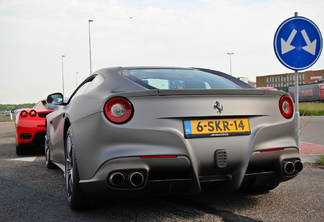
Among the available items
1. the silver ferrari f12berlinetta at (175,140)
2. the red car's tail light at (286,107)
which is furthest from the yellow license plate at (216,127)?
the red car's tail light at (286,107)

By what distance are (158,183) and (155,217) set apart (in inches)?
16.7

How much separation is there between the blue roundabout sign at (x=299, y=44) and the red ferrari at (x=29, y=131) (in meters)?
4.57

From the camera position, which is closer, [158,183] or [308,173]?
[158,183]

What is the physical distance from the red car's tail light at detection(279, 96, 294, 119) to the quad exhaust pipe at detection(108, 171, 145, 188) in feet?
4.48

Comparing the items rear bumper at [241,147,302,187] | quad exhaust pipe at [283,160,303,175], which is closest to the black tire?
rear bumper at [241,147,302,187]

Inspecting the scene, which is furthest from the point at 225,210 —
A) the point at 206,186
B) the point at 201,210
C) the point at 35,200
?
the point at 35,200

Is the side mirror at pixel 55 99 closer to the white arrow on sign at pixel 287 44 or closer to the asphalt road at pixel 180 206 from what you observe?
the asphalt road at pixel 180 206

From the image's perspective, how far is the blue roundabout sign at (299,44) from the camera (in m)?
6.23

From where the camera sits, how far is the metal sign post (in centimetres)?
623

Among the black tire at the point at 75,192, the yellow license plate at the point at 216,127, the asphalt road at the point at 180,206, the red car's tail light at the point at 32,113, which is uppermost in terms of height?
the yellow license plate at the point at 216,127

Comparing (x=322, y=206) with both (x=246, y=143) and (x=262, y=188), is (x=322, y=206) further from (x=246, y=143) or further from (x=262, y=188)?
(x=246, y=143)

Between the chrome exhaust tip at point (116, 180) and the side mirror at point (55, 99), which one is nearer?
the chrome exhaust tip at point (116, 180)

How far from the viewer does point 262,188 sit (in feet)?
13.2

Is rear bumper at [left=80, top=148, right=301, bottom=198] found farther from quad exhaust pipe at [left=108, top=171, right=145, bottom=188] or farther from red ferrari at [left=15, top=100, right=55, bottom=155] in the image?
red ferrari at [left=15, top=100, right=55, bottom=155]
